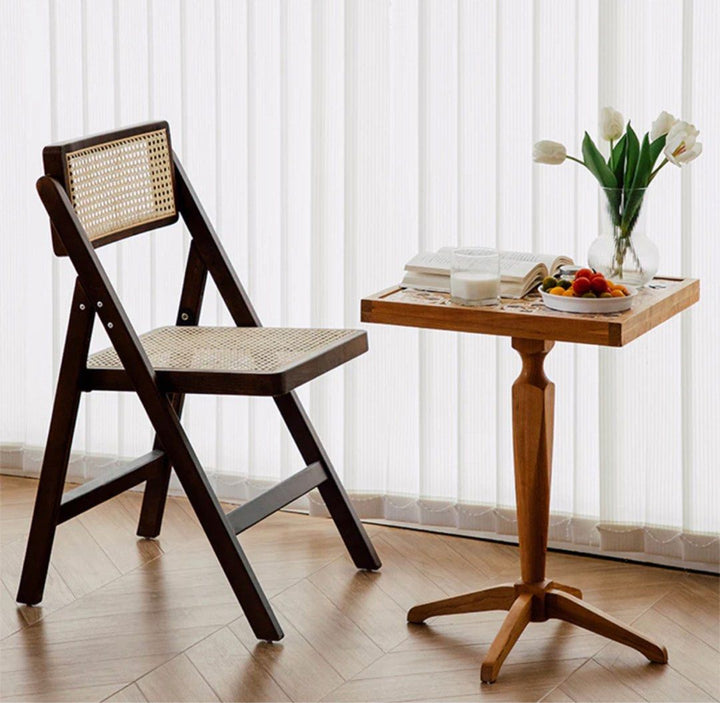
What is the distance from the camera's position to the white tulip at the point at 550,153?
2668mm

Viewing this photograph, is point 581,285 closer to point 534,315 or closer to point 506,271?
point 534,315

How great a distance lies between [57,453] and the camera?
293 cm

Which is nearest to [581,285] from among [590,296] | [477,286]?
[590,296]

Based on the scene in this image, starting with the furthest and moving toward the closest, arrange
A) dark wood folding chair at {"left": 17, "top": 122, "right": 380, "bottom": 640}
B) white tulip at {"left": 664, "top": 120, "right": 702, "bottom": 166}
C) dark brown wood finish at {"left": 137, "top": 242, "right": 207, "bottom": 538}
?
1. dark brown wood finish at {"left": 137, "top": 242, "right": 207, "bottom": 538}
2. dark wood folding chair at {"left": 17, "top": 122, "right": 380, "bottom": 640}
3. white tulip at {"left": 664, "top": 120, "right": 702, "bottom": 166}

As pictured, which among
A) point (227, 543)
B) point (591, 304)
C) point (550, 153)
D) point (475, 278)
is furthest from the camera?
point (227, 543)

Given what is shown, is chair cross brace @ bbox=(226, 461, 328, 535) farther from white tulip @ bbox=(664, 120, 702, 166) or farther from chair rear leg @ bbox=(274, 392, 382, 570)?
white tulip @ bbox=(664, 120, 702, 166)

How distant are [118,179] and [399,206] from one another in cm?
77

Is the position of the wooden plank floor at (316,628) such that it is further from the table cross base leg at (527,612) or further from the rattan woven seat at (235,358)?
the rattan woven seat at (235,358)

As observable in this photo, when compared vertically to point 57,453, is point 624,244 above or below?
above

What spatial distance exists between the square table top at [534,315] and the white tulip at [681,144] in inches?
10.7

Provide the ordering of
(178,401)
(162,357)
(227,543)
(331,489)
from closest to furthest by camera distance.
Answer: (227,543)
(162,357)
(331,489)
(178,401)

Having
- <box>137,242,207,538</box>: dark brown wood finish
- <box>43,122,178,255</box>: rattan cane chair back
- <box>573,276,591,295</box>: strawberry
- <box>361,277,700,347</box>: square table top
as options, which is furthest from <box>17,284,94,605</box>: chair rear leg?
<box>573,276,591,295</box>: strawberry

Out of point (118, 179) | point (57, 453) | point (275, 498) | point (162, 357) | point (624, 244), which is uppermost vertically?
point (118, 179)

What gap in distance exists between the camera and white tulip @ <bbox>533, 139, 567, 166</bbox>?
2668 mm
